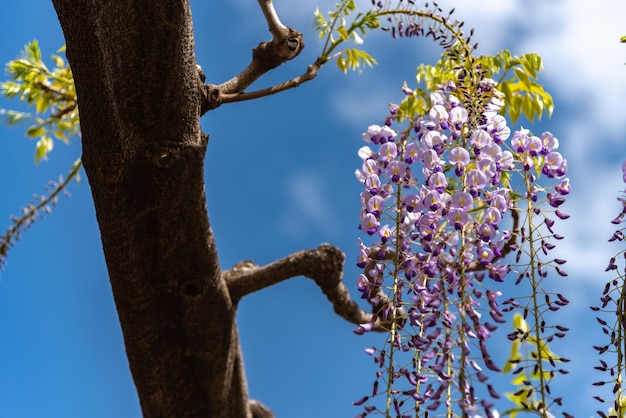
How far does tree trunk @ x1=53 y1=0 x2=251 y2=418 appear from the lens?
1.57m

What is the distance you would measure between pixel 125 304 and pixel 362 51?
0.95 m

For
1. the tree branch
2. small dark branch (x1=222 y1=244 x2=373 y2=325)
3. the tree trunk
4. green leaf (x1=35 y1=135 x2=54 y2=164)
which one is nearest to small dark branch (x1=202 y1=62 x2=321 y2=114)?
the tree branch

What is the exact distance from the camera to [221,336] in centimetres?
209

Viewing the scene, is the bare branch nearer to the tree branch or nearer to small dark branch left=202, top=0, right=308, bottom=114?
small dark branch left=202, top=0, right=308, bottom=114

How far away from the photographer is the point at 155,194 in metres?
1.75

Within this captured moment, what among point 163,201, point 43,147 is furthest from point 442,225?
point 43,147

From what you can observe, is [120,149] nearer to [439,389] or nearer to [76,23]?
[76,23]

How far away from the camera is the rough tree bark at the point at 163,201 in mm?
1576

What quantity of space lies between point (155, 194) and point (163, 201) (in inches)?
1.0

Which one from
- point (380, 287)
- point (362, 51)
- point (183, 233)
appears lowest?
point (380, 287)

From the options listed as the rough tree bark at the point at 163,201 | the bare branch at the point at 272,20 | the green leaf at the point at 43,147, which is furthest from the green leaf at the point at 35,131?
the bare branch at the point at 272,20

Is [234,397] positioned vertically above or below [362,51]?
below

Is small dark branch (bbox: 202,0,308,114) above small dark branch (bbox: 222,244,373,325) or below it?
above

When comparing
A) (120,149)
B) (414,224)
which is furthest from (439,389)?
(120,149)
